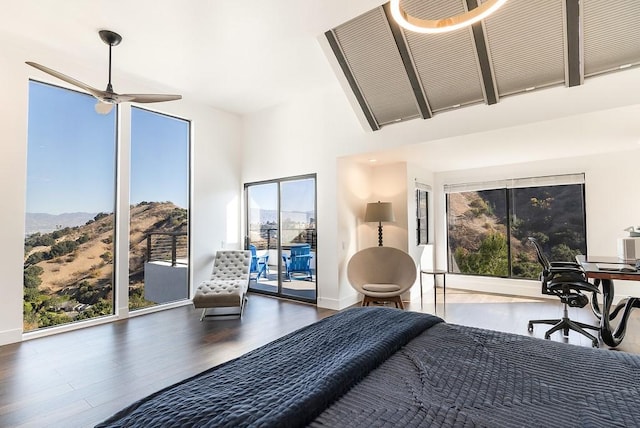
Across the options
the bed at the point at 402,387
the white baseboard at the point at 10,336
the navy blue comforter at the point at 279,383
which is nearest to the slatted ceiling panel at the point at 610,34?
the bed at the point at 402,387

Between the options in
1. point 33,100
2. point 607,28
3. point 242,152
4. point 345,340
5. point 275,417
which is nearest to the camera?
point 275,417

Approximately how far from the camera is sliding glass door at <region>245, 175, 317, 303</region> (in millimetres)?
5367

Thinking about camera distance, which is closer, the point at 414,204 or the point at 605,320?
the point at 605,320

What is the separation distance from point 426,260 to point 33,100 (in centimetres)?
629

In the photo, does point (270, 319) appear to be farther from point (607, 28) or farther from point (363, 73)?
point (607, 28)

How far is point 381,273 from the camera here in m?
4.81

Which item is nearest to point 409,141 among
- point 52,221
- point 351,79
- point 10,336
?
point 351,79

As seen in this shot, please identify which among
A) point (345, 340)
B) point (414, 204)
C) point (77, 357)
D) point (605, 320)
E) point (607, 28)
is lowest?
point (77, 357)

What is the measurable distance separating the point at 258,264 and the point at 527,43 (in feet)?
16.7

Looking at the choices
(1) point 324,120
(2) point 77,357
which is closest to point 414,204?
(1) point 324,120

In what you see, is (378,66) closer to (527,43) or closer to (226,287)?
(527,43)

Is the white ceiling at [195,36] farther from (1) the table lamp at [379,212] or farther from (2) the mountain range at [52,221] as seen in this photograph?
(1) the table lamp at [379,212]

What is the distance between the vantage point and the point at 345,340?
155cm

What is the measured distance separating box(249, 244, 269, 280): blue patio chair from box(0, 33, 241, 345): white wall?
402 mm
